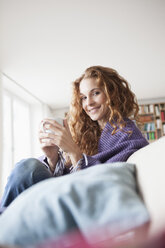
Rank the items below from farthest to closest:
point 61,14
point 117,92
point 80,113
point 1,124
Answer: point 1,124, point 61,14, point 80,113, point 117,92

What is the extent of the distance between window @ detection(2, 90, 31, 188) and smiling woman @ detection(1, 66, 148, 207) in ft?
11.8

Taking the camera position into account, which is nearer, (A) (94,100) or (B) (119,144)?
(B) (119,144)

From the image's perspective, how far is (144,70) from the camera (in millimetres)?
5289

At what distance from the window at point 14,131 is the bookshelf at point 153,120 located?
337cm

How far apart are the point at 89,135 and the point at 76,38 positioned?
261cm

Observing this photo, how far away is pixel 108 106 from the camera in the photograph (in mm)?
1378

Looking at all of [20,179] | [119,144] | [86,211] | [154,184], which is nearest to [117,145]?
[119,144]

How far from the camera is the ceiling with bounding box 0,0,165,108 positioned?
302cm

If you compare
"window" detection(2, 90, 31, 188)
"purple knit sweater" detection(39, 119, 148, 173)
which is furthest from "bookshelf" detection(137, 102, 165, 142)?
"purple knit sweater" detection(39, 119, 148, 173)

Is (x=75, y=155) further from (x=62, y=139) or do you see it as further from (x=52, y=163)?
(x=52, y=163)

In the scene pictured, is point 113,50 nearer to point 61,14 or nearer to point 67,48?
point 67,48

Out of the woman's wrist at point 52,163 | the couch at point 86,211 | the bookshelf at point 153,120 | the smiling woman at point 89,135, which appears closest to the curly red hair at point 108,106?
the smiling woman at point 89,135

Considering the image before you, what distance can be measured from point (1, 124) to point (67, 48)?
172 cm

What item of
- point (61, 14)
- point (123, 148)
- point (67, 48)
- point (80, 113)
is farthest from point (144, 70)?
point (123, 148)
